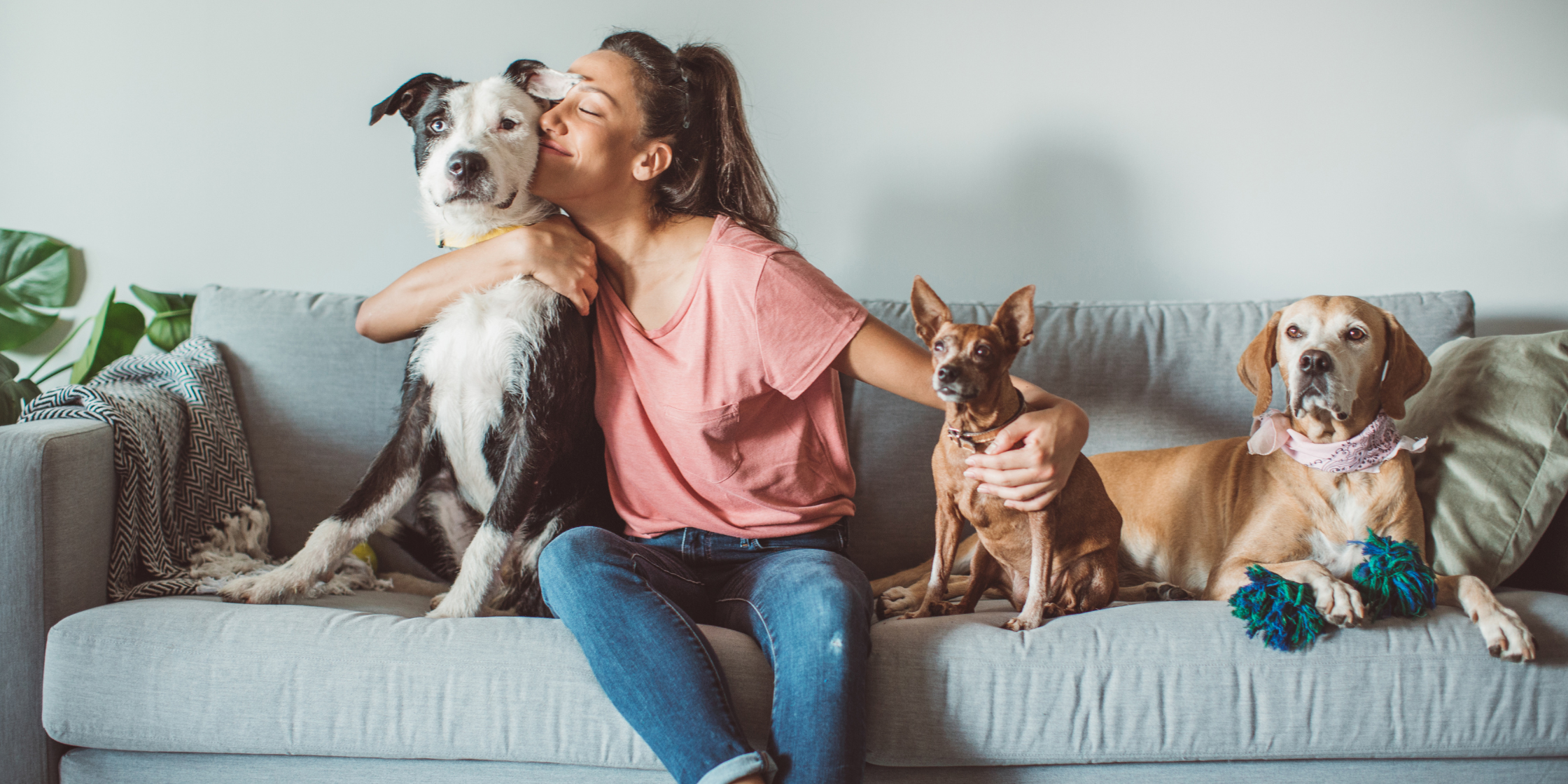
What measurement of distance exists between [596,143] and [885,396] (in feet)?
2.73

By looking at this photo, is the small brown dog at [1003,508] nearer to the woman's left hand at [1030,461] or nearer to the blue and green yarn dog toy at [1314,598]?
the woman's left hand at [1030,461]

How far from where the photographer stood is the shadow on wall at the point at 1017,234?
224 cm

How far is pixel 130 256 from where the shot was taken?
2252mm

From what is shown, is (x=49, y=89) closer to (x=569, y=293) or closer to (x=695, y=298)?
(x=569, y=293)

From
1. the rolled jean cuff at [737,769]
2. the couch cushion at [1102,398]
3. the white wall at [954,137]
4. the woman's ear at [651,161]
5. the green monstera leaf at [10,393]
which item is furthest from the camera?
the white wall at [954,137]

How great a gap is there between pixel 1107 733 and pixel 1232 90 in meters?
1.74

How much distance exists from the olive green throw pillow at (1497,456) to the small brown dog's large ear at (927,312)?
89 centimetres

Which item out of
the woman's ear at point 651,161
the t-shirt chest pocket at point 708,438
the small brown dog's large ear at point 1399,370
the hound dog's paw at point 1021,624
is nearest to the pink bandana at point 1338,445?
the small brown dog's large ear at point 1399,370

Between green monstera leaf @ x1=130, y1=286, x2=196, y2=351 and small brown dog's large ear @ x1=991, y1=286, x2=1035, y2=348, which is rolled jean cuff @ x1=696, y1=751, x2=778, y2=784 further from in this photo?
green monstera leaf @ x1=130, y1=286, x2=196, y2=351

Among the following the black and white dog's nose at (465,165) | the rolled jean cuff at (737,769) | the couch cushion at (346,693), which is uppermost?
the black and white dog's nose at (465,165)

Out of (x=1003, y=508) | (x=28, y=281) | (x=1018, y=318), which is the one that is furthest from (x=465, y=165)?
(x=28, y=281)

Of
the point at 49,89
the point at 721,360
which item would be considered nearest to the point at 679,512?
the point at 721,360

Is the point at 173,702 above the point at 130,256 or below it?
below

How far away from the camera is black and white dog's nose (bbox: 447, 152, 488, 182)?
140 centimetres
